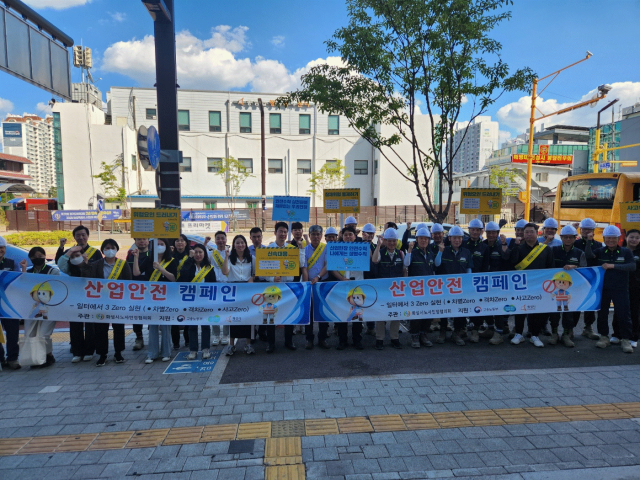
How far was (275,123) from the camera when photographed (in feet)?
140

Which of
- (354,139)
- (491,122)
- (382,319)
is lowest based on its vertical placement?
Answer: (382,319)

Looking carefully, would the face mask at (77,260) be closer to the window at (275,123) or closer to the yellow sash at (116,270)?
the yellow sash at (116,270)

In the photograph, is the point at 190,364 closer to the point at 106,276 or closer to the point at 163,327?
the point at 163,327

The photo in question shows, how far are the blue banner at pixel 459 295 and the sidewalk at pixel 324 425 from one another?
1146 mm

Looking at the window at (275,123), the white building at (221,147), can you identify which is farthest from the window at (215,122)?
the window at (275,123)

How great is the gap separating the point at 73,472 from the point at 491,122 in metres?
164

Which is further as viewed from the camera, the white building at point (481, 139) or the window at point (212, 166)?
the white building at point (481, 139)

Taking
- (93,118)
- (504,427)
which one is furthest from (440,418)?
(93,118)

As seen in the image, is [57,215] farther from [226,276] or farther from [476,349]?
[476,349]

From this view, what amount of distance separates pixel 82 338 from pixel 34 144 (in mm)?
186445

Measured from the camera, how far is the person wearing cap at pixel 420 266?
6.70 meters

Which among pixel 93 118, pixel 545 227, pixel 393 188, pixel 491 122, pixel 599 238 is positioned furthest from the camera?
pixel 491 122

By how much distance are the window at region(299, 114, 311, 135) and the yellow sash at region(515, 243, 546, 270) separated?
38152 millimetres

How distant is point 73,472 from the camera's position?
3648 mm
